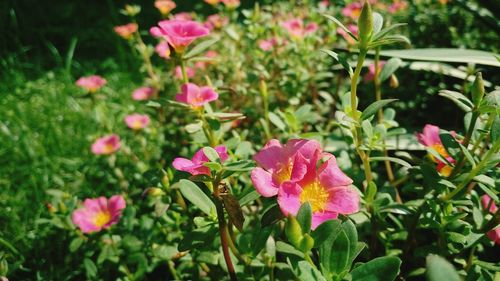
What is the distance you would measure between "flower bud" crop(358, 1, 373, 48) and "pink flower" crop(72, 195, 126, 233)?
82 cm

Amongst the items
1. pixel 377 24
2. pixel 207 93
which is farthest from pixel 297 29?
pixel 377 24

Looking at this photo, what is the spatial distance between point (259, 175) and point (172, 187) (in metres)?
0.36

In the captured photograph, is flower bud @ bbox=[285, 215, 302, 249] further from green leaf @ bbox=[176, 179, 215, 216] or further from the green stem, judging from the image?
the green stem

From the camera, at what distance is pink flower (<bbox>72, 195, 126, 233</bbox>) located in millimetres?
1124

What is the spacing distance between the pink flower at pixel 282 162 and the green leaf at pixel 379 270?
17 centimetres

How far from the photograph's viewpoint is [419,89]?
1762 millimetres

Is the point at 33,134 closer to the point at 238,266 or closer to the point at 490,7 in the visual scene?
the point at 238,266

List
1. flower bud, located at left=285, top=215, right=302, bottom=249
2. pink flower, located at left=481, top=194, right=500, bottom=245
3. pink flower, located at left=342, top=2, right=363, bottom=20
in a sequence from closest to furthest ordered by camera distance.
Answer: flower bud, located at left=285, top=215, right=302, bottom=249, pink flower, located at left=481, top=194, right=500, bottom=245, pink flower, located at left=342, top=2, right=363, bottom=20

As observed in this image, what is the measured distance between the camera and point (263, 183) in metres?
0.66

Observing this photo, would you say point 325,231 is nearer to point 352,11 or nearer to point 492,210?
point 492,210

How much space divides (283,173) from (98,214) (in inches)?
29.5

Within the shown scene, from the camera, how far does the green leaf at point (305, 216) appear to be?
1.96 ft

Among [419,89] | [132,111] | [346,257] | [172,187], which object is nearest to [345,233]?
[346,257]

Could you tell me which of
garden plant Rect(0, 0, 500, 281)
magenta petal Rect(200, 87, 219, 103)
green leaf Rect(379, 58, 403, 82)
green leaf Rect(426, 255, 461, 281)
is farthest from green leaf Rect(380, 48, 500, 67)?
green leaf Rect(426, 255, 461, 281)
